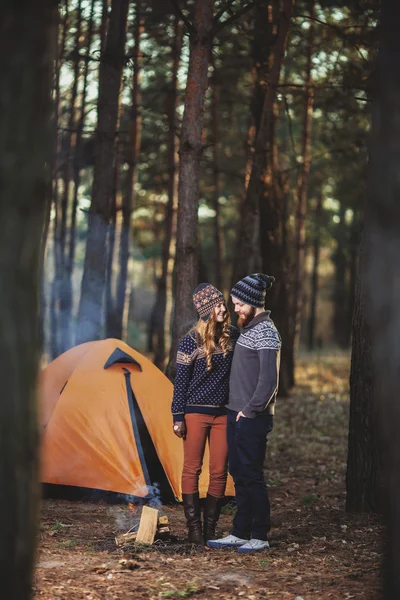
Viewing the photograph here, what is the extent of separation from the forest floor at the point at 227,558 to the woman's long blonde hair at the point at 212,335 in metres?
1.53

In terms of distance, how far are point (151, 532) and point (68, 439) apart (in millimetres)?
2043

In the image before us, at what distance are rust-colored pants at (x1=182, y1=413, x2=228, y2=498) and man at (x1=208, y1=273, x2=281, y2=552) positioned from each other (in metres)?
0.14

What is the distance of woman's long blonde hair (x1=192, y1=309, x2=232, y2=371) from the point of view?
662cm

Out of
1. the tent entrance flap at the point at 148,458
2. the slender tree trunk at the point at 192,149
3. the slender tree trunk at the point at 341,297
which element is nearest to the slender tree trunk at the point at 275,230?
the slender tree trunk at the point at 192,149

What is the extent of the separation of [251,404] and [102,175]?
6.39 m

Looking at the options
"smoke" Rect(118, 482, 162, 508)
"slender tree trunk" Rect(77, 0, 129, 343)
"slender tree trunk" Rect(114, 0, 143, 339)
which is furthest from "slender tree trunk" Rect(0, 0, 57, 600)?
"slender tree trunk" Rect(114, 0, 143, 339)

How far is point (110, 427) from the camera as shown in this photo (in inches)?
330

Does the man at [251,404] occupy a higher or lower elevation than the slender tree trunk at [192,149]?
lower

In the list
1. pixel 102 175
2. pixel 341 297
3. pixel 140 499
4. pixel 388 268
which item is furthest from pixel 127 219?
pixel 341 297

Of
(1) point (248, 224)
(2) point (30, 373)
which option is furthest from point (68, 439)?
(1) point (248, 224)


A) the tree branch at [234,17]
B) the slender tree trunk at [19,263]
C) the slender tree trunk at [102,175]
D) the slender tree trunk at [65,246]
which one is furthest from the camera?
the slender tree trunk at [65,246]

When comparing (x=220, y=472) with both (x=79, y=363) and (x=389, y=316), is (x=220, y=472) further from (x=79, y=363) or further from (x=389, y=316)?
(x=389, y=316)

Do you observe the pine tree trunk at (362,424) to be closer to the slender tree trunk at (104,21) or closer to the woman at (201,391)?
the woman at (201,391)

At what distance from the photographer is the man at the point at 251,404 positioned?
20.9 feet
